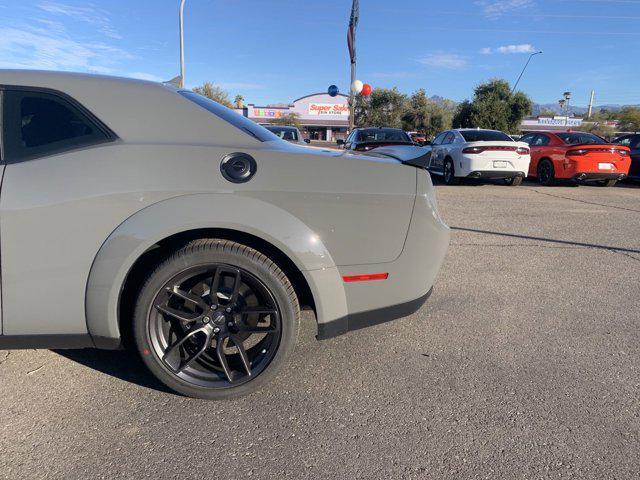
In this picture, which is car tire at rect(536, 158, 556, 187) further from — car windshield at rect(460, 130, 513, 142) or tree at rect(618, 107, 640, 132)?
tree at rect(618, 107, 640, 132)

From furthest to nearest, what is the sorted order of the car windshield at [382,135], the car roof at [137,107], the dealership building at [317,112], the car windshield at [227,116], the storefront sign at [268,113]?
the storefront sign at [268,113]
the dealership building at [317,112]
the car windshield at [382,135]
the car windshield at [227,116]
the car roof at [137,107]

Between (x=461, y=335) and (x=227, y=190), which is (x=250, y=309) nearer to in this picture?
(x=227, y=190)

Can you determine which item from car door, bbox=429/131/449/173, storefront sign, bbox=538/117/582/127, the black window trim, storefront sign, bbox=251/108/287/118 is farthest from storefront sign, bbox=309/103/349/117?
the black window trim

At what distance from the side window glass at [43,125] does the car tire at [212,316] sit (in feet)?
2.49

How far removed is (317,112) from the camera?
64062mm

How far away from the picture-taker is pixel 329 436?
2.20 m

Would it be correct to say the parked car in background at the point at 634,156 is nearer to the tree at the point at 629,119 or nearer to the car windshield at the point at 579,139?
the car windshield at the point at 579,139

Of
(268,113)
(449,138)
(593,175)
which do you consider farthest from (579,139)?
(268,113)

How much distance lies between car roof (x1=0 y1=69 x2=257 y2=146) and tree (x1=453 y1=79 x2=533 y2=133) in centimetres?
3682

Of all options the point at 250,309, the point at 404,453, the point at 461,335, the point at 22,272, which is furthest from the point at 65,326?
the point at 461,335

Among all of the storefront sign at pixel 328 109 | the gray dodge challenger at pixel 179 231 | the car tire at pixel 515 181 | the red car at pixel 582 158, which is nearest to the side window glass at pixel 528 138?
the red car at pixel 582 158

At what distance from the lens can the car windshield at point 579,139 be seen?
11438mm

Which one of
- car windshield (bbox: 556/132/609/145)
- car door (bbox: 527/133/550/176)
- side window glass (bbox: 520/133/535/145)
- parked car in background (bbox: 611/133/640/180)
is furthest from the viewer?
side window glass (bbox: 520/133/535/145)

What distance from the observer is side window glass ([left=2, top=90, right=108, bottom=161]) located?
7.54 ft
